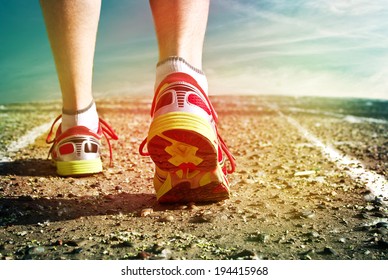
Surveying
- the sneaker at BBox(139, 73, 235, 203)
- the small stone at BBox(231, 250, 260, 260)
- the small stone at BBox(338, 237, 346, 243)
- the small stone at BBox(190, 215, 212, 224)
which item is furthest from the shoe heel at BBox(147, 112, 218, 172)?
the small stone at BBox(338, 237, 346, 243)

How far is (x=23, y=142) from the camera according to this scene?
2.79 metres

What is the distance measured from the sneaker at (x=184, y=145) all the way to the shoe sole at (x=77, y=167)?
0.52 metres

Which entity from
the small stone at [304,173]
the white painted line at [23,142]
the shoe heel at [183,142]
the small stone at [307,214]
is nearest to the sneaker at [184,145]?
the shoe heel at [183,142]

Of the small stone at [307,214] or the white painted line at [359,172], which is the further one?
the white painted line at [359,172]

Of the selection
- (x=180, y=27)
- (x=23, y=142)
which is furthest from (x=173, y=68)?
(x=23, y=142)

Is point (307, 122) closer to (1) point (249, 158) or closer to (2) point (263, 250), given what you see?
(1) point (249, 158)

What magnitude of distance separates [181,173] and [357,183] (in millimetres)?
828

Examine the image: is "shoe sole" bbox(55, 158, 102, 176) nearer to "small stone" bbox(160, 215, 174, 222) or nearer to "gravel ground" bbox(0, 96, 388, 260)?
"gravel ground" bbox(0, 96, 388, 260)

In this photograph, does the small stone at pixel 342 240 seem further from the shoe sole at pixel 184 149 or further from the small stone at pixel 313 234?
the shoe sole at pixel 184 149

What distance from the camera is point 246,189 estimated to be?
1.67 meters

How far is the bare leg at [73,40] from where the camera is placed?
164 centimetres

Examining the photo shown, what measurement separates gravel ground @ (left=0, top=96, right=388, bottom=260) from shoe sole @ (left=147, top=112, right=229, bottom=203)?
8 centimetres

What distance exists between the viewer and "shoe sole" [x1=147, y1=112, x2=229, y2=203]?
1.24 m
